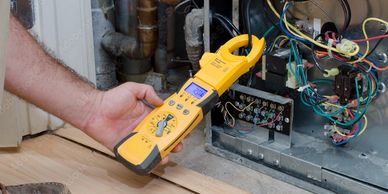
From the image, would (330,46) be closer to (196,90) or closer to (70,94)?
(196,90)

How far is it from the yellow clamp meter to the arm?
5cm

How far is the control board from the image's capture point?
1.28 meters

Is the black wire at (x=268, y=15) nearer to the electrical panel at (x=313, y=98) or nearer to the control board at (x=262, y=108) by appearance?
the electrical panel at (x=313, y=98)

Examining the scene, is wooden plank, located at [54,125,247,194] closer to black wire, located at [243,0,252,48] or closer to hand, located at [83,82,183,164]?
hand, located at [83,82,183,164]

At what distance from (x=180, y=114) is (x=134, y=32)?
2.52ft

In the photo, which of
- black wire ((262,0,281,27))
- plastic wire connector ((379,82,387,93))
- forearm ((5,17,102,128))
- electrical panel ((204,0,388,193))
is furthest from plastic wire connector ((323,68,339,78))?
forearm ((5,17,102,128))

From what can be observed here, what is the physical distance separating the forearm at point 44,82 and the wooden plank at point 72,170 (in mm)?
123

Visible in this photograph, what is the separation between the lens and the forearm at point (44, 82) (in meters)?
1.01

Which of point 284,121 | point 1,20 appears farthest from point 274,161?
point 1,20

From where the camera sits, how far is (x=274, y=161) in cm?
132

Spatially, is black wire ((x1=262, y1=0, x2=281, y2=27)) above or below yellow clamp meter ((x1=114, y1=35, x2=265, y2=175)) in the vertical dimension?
above

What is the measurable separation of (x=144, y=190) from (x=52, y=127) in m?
0.40

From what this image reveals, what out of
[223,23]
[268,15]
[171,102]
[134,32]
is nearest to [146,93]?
[171,102]

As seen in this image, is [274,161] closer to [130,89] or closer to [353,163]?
[353,163]
